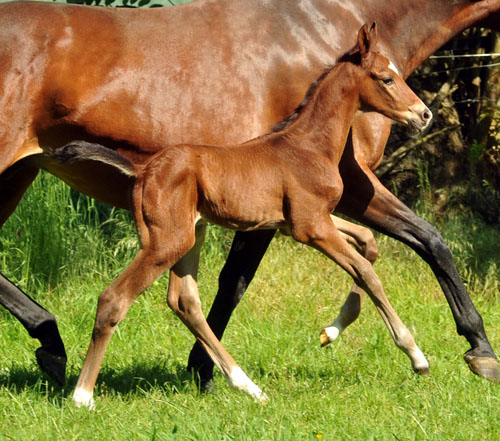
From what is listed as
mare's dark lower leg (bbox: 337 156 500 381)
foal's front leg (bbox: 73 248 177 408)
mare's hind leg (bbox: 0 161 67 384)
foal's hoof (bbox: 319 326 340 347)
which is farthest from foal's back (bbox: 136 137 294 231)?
mare's hind leg (bbox: 0 161 67 384)

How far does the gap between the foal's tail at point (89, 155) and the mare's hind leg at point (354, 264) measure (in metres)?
0.89

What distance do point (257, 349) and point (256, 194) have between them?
1.37 meters

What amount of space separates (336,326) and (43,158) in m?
1.77

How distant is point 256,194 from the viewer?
455cm

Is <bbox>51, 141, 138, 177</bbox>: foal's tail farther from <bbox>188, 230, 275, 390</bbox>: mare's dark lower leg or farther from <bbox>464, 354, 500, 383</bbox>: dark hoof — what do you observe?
<bbox>464, 354, 500, 383</bbox>: dark hoof

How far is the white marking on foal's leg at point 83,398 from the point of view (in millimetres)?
4445

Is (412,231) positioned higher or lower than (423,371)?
higher

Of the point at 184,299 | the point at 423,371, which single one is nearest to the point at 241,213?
the point at 184,299

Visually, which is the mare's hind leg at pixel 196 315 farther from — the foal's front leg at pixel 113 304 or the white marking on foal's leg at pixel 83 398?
the white marking on foal's leg at pixel 83 398

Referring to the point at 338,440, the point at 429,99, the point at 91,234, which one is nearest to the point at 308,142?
the point at 338,440

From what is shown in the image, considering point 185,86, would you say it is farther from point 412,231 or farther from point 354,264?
point 412,231

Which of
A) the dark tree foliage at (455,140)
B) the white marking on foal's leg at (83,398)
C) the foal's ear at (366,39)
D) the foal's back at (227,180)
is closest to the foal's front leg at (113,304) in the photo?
the white marking on foal's leg at (83,398)

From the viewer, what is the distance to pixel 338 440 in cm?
386

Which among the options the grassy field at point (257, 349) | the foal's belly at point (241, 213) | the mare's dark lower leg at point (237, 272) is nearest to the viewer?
the grassy field at point (257, 349)
